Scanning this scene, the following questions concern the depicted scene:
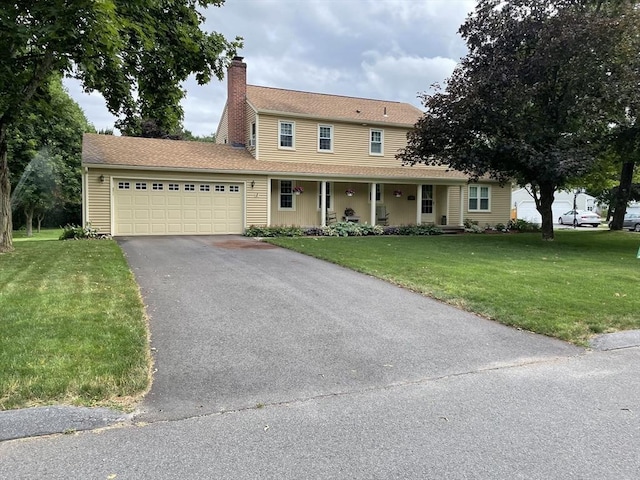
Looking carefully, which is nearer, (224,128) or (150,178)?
(150,178)

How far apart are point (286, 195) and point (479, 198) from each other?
1071cm

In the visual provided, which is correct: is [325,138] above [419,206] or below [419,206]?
above

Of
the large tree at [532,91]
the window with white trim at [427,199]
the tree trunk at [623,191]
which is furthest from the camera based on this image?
the window with white trim at [427,199]

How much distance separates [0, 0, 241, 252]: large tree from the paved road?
504 cm

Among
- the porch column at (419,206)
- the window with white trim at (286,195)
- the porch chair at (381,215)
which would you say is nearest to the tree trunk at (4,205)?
the window with white trim at (286,195)

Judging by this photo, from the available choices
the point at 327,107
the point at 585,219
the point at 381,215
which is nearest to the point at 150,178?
the point at 327,107

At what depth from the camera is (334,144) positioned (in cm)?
2125

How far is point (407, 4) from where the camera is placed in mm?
13953

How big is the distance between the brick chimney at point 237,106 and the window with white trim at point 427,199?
9686 millimetres

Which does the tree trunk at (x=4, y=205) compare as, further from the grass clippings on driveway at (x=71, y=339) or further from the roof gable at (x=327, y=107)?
the roof gable at (x=327, y=107)

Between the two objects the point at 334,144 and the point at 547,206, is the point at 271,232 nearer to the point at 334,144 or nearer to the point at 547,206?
the point at 334,144

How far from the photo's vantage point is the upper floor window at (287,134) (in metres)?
20.3

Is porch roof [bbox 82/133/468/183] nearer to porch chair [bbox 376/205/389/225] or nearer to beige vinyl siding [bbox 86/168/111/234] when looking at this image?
beige vinyl siding [bbox 86/168/111/234]

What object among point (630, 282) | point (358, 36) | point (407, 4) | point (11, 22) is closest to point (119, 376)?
point (11, 22)
